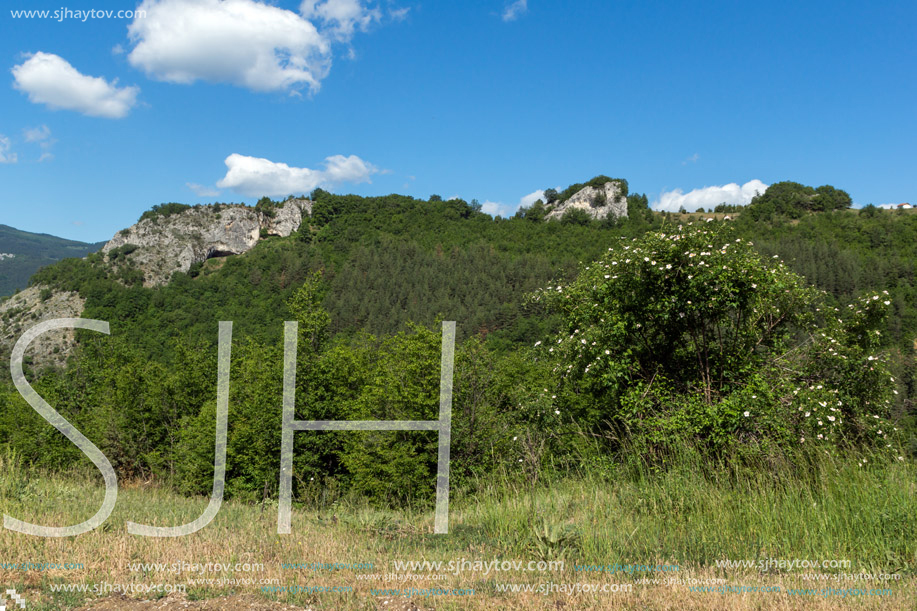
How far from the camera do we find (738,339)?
7.59 metres

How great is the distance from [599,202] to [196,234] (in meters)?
121

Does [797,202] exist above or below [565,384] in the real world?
above

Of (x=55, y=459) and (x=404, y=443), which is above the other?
(x=404, y=443)

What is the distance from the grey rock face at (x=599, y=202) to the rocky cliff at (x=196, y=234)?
8565cm

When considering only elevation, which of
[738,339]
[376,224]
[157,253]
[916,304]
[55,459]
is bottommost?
[55,459]

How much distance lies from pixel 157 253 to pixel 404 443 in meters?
146

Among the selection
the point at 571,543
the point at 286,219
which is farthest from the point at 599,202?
the point at 571,543

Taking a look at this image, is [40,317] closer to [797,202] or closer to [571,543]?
[571,543]

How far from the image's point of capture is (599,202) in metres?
164

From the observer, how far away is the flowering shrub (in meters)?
6.26

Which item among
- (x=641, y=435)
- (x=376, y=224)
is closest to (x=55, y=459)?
(x=641, y=435)

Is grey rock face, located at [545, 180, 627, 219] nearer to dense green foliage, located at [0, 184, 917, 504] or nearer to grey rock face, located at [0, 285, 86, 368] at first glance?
grey rock face, located at [0, 285, 86, 368]

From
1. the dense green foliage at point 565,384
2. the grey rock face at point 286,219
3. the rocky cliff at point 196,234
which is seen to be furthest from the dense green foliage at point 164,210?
the dense green foliage at point 565,384

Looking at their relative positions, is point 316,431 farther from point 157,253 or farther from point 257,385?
point 157,253
